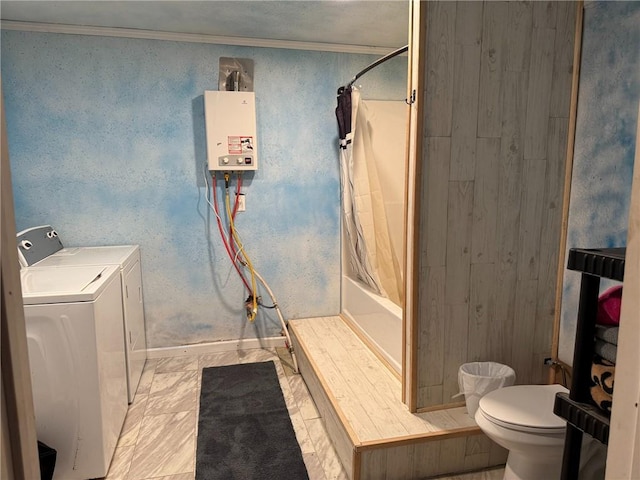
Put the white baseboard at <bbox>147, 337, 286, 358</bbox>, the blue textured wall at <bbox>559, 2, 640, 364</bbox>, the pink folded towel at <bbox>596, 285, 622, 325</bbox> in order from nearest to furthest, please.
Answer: the pink folded towel at <bbox>596, 285, 622, 325</bbox>, the blue textured wall at <bbox>559, 2, 640, 364</bbox>, the white baseboard at <bbox>147, 337, 286, 358</bbox>

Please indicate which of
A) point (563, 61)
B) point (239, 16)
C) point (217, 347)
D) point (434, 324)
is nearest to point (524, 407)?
point (434, 324)

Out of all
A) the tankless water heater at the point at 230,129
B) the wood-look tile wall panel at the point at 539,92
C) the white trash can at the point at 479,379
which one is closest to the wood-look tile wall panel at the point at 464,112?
the wood-look tile wall panel at the point at 539,92

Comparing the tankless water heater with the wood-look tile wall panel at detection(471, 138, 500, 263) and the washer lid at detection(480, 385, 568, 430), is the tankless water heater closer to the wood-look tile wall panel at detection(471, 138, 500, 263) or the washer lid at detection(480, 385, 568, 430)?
the wood-look tile wall panel at detection(471, 138, 500, 263)

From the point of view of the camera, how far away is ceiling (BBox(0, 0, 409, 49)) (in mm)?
2477

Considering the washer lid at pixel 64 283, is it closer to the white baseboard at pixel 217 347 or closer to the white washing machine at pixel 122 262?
the white washing machine at pixel 122 262

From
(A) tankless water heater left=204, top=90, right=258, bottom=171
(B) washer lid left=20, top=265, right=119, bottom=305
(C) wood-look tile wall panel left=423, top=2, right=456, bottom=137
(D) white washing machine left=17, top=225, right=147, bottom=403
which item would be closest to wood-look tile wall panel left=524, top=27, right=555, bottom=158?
(C) wood-look tile wall panel left=423, top=2, right=456, bottom=137

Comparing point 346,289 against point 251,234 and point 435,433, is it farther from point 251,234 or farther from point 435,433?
point 435,433

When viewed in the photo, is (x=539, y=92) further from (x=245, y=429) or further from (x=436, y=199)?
(x=245, y=429)

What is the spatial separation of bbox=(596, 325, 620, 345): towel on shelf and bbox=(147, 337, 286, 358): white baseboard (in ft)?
8.34

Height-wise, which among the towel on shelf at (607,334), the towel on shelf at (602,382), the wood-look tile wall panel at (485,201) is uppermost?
the wood-look tile wall panel at (485,201)

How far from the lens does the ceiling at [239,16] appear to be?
2.48 meters

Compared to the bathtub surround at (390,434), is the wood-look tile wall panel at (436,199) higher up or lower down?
higher up

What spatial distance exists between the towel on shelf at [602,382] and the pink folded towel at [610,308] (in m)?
0.12

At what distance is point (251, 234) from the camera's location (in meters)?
3.29
